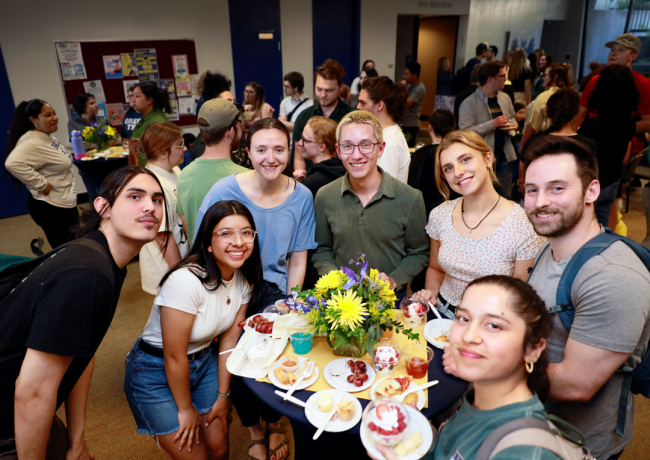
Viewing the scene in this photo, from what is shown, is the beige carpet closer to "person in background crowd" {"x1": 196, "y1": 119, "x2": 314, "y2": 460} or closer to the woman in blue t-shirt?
"person in background crowd" {"x1": 196, "y1": 119, "x2": 314, "y2": 460}

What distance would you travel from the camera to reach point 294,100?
19.0 ft

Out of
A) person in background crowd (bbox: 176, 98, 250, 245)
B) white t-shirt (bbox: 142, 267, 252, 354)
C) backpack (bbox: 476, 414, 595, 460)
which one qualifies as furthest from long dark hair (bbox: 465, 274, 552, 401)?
person in background crowd (bbox: 176, 98, 250, 245)

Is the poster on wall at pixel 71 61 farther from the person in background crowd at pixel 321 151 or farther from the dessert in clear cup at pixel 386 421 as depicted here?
the dessert in clear cup at pixel 386 421

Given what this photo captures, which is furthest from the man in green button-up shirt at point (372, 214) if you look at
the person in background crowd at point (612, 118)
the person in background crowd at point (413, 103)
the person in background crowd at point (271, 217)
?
the person in background crowd at point (413, 103)

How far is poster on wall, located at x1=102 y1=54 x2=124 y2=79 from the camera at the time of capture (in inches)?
244

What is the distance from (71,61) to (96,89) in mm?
464

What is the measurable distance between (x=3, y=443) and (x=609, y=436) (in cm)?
205

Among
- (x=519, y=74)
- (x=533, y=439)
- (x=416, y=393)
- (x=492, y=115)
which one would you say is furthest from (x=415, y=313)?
(x=519, y=74)

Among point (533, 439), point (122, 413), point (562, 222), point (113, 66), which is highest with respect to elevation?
point (113, 66)

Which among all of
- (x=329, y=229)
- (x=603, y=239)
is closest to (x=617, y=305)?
(x=603, y=239)

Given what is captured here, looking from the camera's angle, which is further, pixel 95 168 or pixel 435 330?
pixel 95 168

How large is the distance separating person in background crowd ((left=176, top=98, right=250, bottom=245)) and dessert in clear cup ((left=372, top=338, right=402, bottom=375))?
149 centimetres

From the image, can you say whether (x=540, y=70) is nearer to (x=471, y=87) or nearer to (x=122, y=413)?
(x=471, y=87)

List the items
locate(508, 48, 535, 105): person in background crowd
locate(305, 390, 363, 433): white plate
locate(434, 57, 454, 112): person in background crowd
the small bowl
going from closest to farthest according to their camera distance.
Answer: locate(305, 390, 363, 433): white plate
the small bowl
locate(508, 48, 535, 105): person in background crowd
locate(434, 57, 454, 112): person in background crowd
